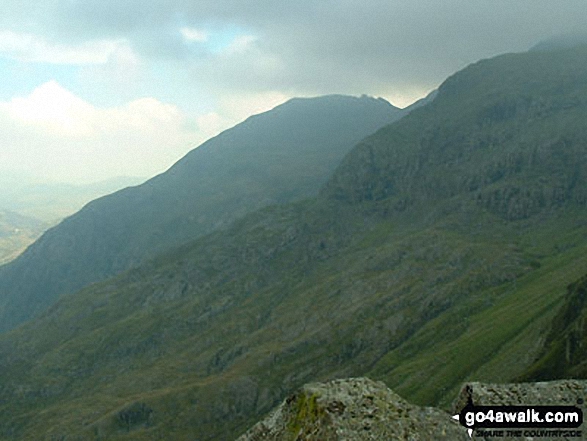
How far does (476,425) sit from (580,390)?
13.8ft

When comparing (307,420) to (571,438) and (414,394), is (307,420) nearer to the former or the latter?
(571,438)

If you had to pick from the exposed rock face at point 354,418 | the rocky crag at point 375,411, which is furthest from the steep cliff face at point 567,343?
the exposed rock face at point 354,418

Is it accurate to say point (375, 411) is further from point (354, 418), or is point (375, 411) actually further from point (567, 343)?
point (567, 343)

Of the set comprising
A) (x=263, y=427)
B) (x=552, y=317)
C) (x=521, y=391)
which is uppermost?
(x=263, y=427)

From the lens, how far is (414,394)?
6983 inches

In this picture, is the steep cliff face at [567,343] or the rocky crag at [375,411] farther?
the steep cliff face at [567,343]

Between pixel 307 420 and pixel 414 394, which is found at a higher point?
pixel 307 420

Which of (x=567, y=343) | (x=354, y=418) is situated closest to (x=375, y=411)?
(x=354, y=418)

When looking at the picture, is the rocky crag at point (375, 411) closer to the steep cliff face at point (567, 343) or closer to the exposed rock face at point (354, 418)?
the exposed rock face at point (354, 418)

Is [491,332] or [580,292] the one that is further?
[491,332]

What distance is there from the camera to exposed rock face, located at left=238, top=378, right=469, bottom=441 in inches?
677

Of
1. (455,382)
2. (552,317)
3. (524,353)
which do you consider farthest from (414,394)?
Answer: (552,317)

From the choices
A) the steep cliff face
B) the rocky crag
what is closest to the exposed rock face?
the rocky crag

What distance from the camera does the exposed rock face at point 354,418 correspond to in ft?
56.4
